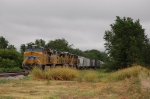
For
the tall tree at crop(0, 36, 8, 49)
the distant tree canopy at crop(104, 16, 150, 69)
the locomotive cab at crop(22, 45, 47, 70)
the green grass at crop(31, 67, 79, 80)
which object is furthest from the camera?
the tall tree at crop(0, 36, 8, 49)

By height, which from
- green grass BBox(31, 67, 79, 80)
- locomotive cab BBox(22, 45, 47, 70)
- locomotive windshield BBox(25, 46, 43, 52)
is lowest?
green grass BBox(31, 67, 79, 80)

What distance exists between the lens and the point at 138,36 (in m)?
41.6

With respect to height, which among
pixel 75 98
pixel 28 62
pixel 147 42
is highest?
pixel 147 42

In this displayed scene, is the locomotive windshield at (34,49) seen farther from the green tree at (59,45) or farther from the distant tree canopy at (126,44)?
the green tree at (59,45)

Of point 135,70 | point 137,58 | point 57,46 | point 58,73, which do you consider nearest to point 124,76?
point 135,70

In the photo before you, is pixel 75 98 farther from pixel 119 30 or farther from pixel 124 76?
pixel 119 30

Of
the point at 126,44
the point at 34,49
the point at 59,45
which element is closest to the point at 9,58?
the point at 34,49

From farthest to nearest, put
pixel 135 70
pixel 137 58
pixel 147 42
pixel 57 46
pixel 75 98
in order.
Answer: pixel 57 46
pixel 147 42
pixel 137 58
pixel 135 70
pixel 75 98

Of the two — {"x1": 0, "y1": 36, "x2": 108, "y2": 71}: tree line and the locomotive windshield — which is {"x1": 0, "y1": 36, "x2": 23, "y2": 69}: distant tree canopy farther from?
the locomotive windshield

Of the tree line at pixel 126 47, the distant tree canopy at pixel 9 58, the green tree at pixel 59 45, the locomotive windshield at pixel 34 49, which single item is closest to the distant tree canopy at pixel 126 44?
the tree line at pixel 126 47

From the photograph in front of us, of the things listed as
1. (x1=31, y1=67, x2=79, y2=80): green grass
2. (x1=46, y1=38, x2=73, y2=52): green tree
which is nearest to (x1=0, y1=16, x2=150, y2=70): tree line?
(x1=31, y1=67, x2=79, y2=80): green grass

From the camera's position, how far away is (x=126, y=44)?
131ft

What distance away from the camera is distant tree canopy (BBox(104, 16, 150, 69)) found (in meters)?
38.7

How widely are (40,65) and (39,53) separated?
142 cm
